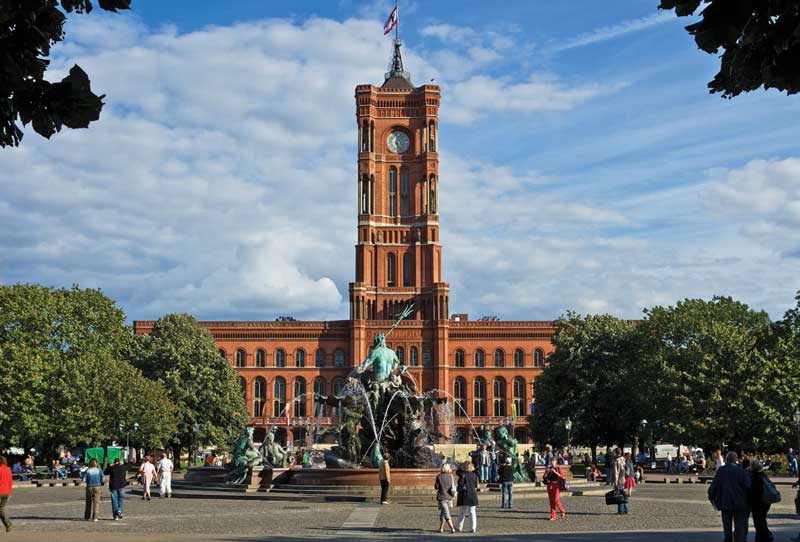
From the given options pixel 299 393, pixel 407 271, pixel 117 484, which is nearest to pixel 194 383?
pixel 299 393

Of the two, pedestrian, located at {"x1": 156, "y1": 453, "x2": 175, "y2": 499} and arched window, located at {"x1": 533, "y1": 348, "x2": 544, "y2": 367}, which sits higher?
arched window, located at {"x1": 533, "y1": 348, "x2": 544, "y2": 367}

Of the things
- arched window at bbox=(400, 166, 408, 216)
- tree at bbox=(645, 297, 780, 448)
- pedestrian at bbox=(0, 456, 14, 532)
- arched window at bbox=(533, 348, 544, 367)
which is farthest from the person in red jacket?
arched window at bbox=(400, 166, 408, 216)

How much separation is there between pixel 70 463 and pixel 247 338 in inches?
1889

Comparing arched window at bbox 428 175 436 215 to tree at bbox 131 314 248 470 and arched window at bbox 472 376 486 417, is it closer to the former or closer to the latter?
arched window at bbox 472 376 486 417

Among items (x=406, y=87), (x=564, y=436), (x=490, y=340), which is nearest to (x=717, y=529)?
(x=564, y=436)

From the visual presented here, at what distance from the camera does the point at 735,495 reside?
14492 mm

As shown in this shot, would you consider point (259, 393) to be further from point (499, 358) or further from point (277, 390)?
point (499, 358)

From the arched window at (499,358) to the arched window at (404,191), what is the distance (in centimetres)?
1856

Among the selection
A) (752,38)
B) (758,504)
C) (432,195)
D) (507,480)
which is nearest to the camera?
(752,38)

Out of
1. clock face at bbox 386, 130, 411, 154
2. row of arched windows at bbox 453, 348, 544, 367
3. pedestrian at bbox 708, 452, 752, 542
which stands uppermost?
clock face at bbox 386, 130, 411, 154

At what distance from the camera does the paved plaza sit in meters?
18.4

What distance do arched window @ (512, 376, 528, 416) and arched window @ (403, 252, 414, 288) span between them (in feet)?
51.1

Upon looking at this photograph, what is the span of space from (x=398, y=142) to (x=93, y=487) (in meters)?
89.7

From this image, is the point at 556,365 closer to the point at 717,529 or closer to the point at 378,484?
the point at 378,484
